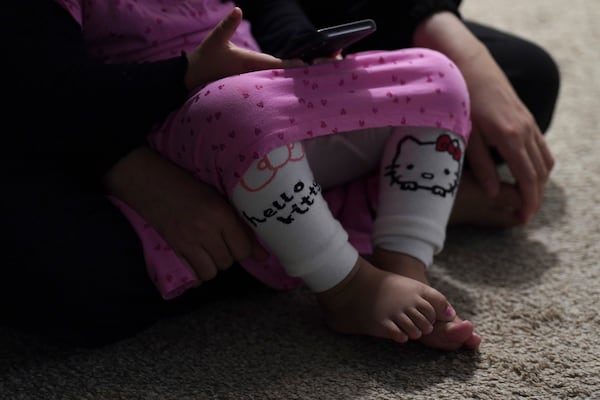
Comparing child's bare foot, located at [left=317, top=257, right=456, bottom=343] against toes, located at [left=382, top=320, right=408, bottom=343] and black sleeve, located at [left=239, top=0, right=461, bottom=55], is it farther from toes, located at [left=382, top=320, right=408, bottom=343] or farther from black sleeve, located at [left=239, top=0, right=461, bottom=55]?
black sleeve, located at [left=239, top=0, right=461, bottom=55]

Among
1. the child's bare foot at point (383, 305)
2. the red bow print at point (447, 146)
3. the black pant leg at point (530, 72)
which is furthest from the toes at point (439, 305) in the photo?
the black pant leg at point (530, 72)

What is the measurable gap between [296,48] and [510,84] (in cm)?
30

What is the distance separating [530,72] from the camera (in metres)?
0.93

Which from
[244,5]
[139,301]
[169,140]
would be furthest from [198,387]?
[244,5]

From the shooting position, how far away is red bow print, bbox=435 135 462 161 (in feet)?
2.41

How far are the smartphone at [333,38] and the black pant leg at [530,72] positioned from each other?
294 mm

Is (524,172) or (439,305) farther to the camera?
(524,172)

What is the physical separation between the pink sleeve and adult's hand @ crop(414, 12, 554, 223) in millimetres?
396

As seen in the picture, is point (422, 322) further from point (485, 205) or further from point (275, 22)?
point (275, 22)

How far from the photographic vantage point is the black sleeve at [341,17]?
84 centimetres

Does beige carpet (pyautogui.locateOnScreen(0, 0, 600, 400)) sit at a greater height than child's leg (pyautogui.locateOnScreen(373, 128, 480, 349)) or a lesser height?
lesser

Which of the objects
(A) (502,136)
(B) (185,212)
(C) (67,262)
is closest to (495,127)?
(A) (502,136)

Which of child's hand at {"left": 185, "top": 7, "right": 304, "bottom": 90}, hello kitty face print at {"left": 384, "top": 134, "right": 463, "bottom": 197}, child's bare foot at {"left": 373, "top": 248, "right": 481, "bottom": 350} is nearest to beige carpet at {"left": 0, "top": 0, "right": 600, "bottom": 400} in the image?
child's bare foot at {"left": 373, "top": 248, "right": 481, "bottom": 350}

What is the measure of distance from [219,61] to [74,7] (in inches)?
5.4
